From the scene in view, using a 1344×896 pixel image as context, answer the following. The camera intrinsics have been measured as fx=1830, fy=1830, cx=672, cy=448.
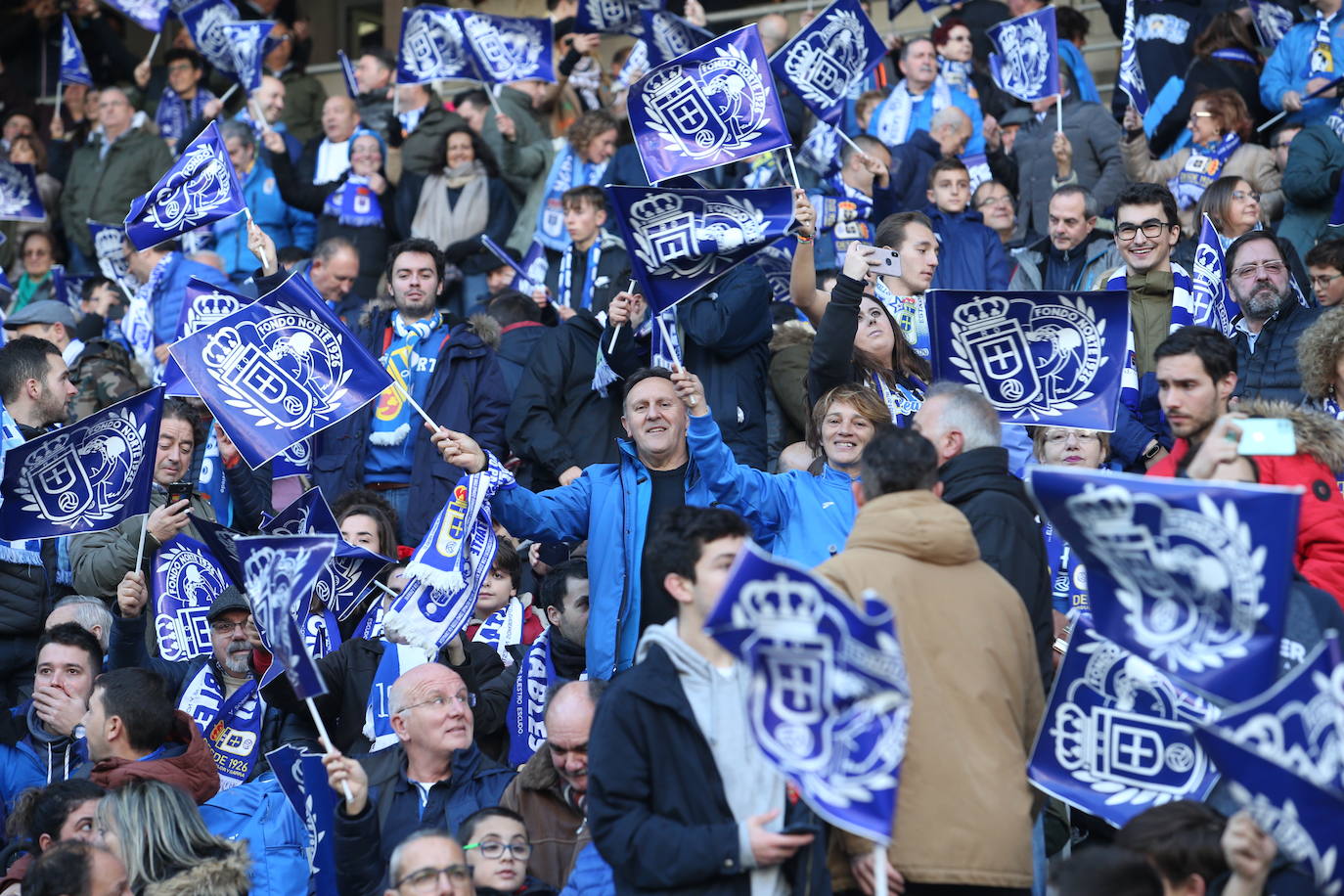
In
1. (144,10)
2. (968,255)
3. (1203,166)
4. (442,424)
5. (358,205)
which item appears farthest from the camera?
(144,10)

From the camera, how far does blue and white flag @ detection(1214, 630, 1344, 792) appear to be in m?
4.14

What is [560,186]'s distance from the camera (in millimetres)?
13000

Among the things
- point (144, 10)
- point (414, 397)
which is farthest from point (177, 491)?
point (144, 10)

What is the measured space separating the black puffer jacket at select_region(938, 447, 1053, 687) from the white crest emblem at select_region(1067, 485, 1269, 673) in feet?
2.00

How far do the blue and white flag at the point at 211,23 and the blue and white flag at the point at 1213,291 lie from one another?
10017 millimetres

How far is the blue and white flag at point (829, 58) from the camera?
10281mm

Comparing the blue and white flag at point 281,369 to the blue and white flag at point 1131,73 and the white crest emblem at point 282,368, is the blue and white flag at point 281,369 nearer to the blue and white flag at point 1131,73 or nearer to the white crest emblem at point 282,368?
the white crest emblem at point 282,368

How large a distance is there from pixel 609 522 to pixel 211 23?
1049cm

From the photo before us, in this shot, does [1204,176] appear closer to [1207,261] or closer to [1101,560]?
[1207,261]

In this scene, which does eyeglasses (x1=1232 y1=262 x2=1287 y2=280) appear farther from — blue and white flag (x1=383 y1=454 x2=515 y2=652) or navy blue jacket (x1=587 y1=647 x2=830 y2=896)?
navy blue jacket (x1=587 y1=647 x2=830 y2=896)

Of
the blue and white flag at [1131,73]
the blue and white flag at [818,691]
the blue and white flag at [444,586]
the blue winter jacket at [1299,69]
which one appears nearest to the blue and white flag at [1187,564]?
the blue and white flag at [818,691]

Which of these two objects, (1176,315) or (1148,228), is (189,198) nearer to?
(1148,228)

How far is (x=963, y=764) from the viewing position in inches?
185

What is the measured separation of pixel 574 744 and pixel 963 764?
196 cm
